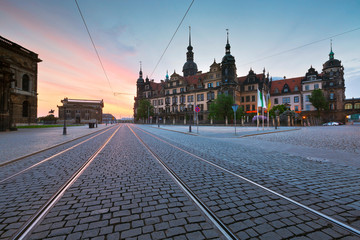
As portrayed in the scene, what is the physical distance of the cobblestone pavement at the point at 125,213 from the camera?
6.67 feet

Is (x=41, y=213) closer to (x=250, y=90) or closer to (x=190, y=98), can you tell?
(x=250, y=90)

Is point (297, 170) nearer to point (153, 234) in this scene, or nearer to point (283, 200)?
point (283, 200)

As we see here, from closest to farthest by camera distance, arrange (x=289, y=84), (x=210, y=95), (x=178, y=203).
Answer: (x=178, y=203) < (x=289, y=84) < (x=210, y=95)

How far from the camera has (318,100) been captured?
161 feet

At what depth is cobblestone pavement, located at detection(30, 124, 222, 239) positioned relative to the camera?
2.03 metres

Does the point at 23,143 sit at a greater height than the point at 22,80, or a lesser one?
lesser

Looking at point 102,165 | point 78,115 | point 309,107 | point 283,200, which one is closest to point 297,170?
point 283,200

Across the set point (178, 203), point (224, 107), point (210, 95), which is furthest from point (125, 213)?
point (210, 95)

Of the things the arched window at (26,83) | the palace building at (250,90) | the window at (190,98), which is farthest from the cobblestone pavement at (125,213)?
the window at (190,98)

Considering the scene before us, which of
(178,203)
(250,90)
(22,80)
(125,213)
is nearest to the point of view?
(125,213)

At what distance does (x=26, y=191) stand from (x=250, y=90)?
6256 cm

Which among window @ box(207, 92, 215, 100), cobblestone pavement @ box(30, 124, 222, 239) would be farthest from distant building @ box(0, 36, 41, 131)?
window @ box(207, 92, 215, 100)

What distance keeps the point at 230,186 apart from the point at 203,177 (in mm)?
761

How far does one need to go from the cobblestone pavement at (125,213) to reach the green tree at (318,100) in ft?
202
